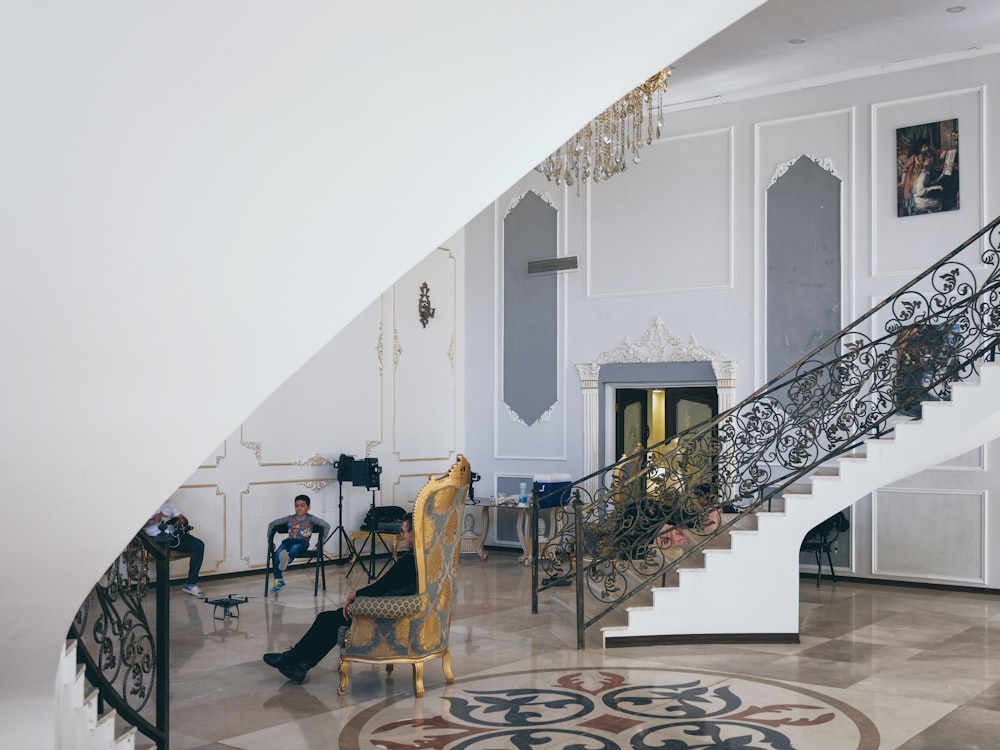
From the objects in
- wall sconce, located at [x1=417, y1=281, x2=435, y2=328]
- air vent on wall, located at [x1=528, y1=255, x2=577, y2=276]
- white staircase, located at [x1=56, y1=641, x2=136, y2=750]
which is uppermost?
air vent on wall, located at [x1=528, y1=255, x2=577, y2=276]

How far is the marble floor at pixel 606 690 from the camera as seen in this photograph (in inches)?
201

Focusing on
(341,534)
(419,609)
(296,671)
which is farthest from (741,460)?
(341,534)

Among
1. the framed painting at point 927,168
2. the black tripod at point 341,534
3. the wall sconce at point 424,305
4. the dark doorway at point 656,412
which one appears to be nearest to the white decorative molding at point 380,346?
the wall sconce at point 424,305

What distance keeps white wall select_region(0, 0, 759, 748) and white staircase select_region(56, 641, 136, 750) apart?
2583mm

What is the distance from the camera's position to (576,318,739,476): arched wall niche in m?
11.0

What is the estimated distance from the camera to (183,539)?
975 cm

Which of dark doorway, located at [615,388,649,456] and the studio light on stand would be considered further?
→ dark doorway, located at [615,388,649,456]

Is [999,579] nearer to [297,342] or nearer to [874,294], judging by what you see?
[874,294]

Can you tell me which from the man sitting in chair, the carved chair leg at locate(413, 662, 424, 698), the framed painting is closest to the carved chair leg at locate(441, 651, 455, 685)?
the carved chair leg at locate(413, 662, 424, 698)

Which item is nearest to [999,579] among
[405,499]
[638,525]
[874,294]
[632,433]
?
[874,294]

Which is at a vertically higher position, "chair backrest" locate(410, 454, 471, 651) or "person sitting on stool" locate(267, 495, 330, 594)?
"chair backrest" locate(410, 454, 471, 651)

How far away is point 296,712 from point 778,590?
12.2 ft

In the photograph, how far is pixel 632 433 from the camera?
523 inches

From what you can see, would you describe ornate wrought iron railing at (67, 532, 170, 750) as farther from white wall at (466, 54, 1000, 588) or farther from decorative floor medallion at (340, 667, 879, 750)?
white wall at (466, 54, 1000, 588)
